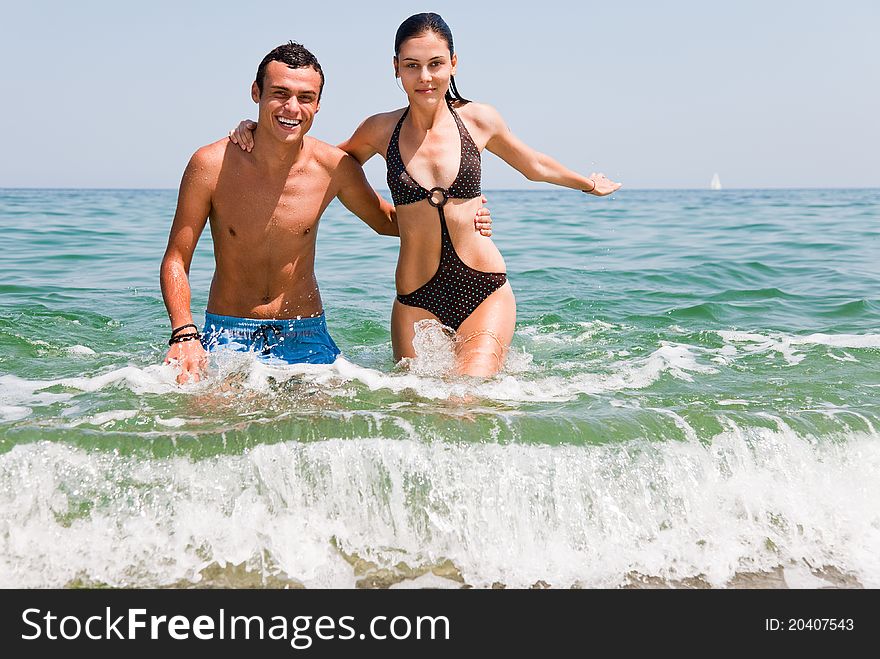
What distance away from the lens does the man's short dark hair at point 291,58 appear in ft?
14.8

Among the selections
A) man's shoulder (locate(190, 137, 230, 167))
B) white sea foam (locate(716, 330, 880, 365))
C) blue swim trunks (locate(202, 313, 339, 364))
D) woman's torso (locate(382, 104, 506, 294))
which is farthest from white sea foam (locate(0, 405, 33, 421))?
white sea foam (locate(716, 330, 880, 365))

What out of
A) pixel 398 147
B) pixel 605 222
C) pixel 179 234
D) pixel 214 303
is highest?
pixel 398 147

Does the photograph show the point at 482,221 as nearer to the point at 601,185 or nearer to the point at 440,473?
the point at 601,185

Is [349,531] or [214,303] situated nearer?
[349,531]

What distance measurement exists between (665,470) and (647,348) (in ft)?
8.65

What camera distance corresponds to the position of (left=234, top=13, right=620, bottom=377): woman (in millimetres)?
4574

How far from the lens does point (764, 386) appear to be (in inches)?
214

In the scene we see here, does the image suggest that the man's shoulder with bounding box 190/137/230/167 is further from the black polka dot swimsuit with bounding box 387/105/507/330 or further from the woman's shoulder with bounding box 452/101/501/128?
the woman's shoulder with bounding box 452/101/501/128

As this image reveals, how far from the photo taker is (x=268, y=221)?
481 centimetres

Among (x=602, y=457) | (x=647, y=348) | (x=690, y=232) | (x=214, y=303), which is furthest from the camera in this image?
(x=690, y=232)

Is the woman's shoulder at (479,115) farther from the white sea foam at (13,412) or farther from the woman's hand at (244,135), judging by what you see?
the white sea foam at (13,412)

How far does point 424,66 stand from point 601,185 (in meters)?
1.49

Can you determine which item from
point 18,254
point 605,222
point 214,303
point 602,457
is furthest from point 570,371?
point 605,222
